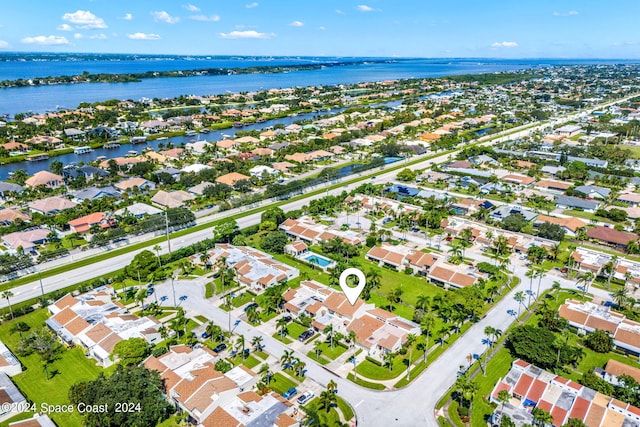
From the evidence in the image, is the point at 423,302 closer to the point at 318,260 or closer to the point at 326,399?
the point at 326,399

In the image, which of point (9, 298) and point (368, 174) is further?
point (368, 174)

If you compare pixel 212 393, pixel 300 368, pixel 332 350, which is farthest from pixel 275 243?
pixel 212 393

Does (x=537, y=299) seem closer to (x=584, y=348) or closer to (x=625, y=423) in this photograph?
(x=584, y=348)

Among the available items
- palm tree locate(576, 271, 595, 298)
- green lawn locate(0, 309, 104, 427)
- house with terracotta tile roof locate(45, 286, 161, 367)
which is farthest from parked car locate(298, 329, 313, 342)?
palm tree locate(576, 271, 595, 298)

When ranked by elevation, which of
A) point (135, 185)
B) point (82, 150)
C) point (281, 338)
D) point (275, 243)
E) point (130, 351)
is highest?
point (82, 150)

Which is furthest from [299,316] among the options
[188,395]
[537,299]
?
[537,299]

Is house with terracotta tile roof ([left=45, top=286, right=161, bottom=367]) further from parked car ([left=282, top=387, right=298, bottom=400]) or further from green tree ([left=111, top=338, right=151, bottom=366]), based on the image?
parked car ([left=282, top=387, right=298, bottom=400])

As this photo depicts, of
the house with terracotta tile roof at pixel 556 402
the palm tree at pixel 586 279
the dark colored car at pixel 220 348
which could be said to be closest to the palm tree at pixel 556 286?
the palm tree at pixel 586 279
